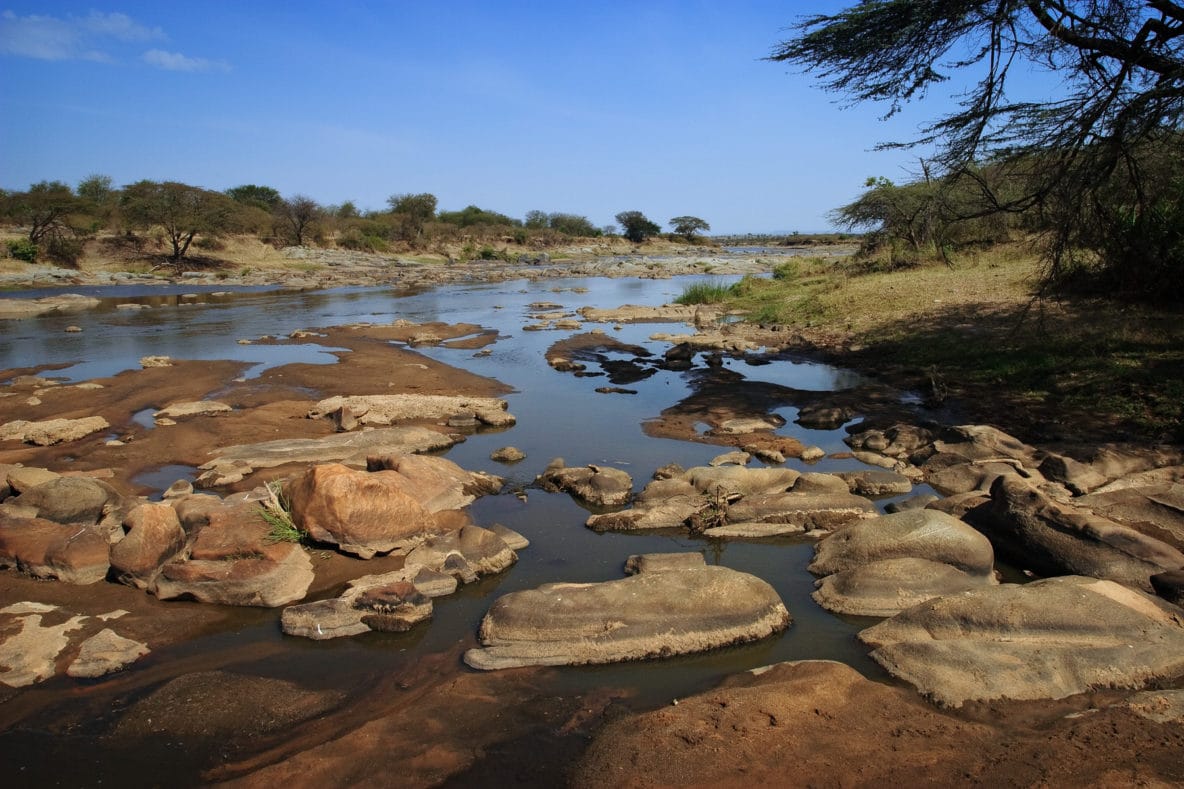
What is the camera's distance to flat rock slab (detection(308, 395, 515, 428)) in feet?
36.5

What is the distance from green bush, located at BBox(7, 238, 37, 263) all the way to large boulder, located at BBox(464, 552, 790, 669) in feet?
135

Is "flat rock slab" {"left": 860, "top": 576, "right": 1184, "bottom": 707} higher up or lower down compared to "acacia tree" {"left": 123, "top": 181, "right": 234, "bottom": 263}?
lower down

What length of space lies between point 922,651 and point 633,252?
224 feet

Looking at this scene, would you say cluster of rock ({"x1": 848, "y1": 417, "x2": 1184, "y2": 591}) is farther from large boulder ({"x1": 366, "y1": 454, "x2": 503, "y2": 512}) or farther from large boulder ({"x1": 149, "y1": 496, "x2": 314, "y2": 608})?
large boulder ({"x1": 149, "y1": 496, "x2": 314, "y2": 608})

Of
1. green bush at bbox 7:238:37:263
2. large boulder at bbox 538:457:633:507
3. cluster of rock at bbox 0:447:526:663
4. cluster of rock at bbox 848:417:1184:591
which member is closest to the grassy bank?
cluster of rock at bbox 848:417:1184:591

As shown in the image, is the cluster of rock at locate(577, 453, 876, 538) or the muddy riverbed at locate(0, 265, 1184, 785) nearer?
the muddy riverbed at locate(0, 265, 1184, 785)

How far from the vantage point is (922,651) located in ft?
15.2

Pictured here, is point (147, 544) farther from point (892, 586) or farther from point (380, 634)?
point (892, 586)

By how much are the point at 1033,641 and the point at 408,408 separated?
352 inches

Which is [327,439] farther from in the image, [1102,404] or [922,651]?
[1102,404]

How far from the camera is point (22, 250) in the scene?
35.6 meters

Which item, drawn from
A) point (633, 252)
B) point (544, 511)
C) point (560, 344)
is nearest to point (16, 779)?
point (544, 511)

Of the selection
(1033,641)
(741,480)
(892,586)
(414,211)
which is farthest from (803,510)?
(414,211)

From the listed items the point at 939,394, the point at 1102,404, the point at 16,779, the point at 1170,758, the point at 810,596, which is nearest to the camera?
the point at 1170,758
